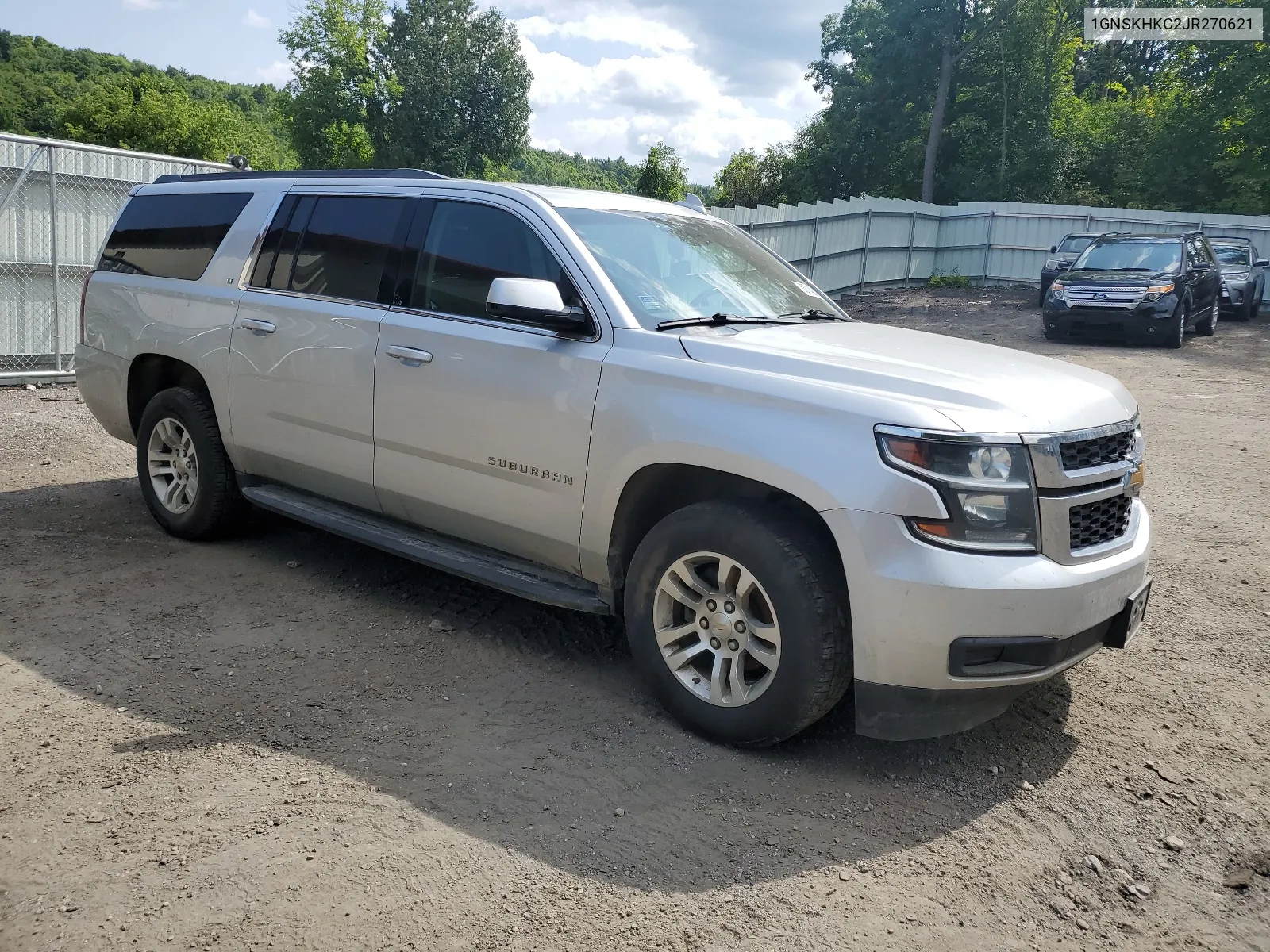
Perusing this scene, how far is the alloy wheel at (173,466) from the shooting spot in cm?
580

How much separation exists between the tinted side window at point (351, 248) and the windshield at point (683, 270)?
3.03 ft

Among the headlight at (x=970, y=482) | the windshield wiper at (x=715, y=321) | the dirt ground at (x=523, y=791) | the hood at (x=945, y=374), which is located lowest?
the dirt ground at (x=523, y=791)

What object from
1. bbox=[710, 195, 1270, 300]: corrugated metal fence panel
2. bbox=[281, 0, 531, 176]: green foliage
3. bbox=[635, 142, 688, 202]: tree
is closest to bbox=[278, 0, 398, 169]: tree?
bbox=[281, 0, 531, 176]: green foliage

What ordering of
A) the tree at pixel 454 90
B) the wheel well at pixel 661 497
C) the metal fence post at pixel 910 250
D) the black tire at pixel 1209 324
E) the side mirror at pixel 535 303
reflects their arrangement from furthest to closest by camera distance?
the tree at pixel 454 90
the metal fence post at pixel 910 250
the black tire at pixel 1209 324
the side mirror at pixel 535 303
the wheel well at pixel 661 497

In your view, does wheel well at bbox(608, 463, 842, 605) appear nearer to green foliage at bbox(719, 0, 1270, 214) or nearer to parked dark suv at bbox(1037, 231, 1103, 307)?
parked dark suv at bbox(1037, 231, 1103, 307)

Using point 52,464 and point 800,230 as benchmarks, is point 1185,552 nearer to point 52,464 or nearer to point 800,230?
point 52,464

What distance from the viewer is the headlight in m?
3.24

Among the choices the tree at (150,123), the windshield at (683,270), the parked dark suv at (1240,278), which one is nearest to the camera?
the windshield at (683,270)

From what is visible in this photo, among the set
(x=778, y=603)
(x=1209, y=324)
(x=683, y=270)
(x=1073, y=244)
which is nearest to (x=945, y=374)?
(x=778, y=603)

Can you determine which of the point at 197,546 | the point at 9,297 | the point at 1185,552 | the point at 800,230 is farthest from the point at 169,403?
the point at 800,230

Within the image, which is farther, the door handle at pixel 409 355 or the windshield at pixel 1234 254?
the windshield at pixel 1234 254

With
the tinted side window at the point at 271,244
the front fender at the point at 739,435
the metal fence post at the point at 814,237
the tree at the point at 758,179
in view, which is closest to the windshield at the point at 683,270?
the front fender at the point at 739,435

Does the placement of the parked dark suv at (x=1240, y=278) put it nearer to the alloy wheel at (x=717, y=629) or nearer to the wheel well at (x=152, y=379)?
the wheel well at (x=152, y=379)

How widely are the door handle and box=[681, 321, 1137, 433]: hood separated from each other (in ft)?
3.96
